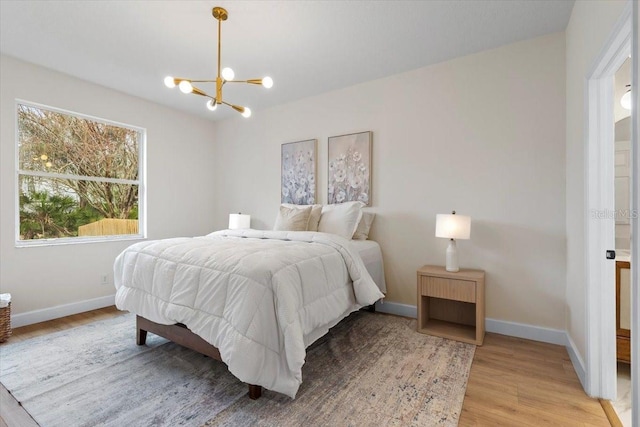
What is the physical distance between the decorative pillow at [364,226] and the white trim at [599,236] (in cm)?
190

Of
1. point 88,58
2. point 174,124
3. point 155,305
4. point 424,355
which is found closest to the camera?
point 155,305

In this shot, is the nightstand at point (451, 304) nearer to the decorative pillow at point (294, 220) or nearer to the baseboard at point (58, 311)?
the decorative pillow at point (294, 220)

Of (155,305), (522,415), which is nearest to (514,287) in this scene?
(522,415)

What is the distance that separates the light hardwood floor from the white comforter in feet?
2.95

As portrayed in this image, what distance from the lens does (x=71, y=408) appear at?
1723mm

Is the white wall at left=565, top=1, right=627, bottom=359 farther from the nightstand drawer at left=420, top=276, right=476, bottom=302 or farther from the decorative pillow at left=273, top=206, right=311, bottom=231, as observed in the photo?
the decorative pillow at left=273, top=206, right=311, bottom=231

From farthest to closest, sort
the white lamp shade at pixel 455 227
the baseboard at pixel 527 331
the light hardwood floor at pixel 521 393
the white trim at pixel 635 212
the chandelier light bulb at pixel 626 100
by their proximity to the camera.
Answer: the white lamp shade at pixel 455 227
the baseboard at pixel 527 331
the chandelier light bulb at pixel 626 100
the light hardwood floor at pixel 521 393
the white trim at pixel 635 212

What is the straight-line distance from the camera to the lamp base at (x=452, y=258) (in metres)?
2.74

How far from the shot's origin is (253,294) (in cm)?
172

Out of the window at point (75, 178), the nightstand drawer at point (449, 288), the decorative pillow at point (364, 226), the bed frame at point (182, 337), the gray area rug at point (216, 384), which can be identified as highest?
the window at point (75, 178)

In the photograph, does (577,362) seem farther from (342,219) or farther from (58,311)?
(58,311)

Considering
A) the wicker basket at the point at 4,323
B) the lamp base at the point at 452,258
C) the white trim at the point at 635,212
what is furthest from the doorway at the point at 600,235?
the wicker basket at the point at 4,323

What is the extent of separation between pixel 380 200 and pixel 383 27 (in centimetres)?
168

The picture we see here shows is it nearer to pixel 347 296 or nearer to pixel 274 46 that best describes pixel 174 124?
pixel 274 46
